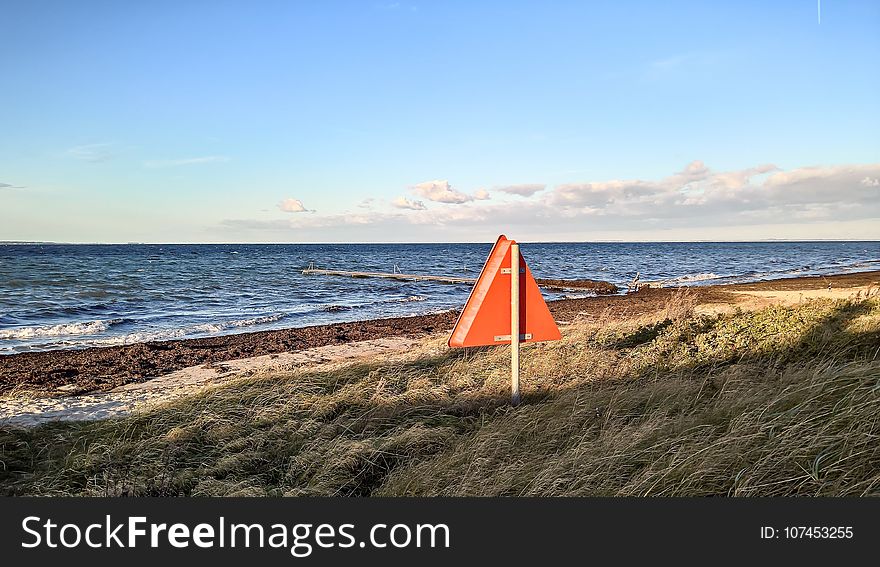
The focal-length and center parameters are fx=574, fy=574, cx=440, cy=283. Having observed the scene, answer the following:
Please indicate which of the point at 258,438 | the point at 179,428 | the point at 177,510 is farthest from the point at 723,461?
the point at 179,428

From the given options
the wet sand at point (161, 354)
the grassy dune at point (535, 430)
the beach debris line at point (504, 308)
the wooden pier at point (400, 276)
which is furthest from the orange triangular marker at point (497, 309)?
the wooden pier at point (400, 276)

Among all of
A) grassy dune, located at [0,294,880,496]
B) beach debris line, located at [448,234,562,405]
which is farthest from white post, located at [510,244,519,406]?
grassy dune, located at [0,294,880,496]

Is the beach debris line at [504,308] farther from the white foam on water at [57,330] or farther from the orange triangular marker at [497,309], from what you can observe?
the white foam on water at [57,330]

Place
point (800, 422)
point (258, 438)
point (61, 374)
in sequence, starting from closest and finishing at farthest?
point (800, 422) < point (258, 438) < point (61, 374)

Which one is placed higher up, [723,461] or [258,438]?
[723,461]

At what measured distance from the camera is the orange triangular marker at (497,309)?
5613mm

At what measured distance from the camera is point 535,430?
4.80m

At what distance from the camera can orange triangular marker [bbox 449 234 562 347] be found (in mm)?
5613

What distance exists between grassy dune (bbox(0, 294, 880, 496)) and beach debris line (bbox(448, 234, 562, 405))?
0.73 meters

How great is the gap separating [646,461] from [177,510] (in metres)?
2.88

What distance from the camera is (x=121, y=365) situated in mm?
11008

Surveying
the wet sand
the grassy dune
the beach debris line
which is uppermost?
the beach debris line

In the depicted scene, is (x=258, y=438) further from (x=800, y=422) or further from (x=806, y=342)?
(x=806, y=342)

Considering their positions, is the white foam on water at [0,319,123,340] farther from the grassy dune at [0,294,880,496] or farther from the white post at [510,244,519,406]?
the white post at [510,244,519,406]
